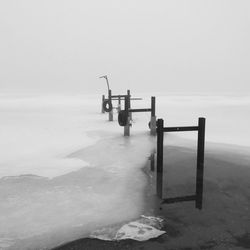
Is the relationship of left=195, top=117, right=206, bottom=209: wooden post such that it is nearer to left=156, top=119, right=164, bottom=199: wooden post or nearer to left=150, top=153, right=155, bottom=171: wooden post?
left=156, top=119, right=164, bottom=199: wooden post

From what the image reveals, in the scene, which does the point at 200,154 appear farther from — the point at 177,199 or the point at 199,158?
the point at 177,199

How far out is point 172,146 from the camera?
1148 centimetres

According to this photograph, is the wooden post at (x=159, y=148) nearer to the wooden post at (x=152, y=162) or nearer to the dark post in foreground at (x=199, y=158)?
the dark post in foreground at (x=199, y=158)

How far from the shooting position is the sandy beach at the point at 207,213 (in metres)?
4.74

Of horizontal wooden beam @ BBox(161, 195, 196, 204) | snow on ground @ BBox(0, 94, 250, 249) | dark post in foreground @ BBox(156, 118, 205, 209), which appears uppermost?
dark post in foreground @ BBox(156, 118, 205, 209)

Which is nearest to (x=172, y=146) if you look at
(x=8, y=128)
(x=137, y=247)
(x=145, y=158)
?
(x=145, y=158)

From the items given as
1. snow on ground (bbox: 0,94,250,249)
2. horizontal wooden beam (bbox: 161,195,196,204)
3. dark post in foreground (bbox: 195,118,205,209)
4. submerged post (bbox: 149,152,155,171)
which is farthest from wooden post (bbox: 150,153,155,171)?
horizontal wooden beam (bbox: 161,195,196,204)

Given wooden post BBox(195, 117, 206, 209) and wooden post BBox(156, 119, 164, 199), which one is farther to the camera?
wooden post BBox(195, 117, 206, 209)

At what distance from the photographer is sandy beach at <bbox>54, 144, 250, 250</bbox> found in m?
4.74

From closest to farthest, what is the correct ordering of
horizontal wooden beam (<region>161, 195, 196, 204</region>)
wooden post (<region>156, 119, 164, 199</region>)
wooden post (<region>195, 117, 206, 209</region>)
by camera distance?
wooden post (<region>156, 119, 164, 199</region>) < horizontal wooden beam (<region>161, 195, 196, 204</region>) < wooden post (<region>195, 117, 206, 209</region>)

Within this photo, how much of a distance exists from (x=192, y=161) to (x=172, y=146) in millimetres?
2136

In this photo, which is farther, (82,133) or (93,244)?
(82,133)

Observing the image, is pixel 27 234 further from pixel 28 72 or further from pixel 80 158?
pixel 28 72

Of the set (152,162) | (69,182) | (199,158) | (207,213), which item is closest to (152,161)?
(152,162)
